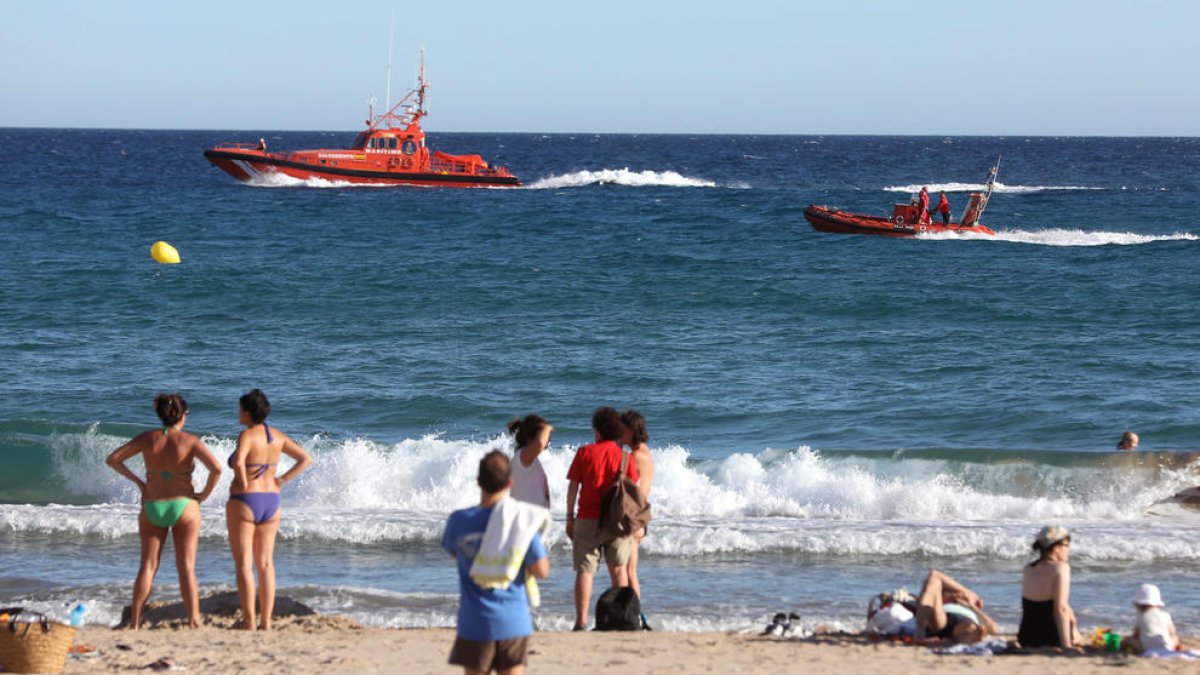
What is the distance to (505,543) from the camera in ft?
16.1

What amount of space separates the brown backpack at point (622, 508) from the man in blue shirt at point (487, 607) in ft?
8.38

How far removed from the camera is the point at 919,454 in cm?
1412

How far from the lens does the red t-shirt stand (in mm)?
7617

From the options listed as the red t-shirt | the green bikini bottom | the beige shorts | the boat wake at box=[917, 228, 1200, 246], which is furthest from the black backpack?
the boat wake at box=[917, 228, 1200, 246]

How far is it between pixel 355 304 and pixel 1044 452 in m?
13.2

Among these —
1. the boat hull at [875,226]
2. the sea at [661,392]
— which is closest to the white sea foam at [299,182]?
the sea at [661,392]

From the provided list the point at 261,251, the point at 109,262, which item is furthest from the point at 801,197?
the point at 109,262

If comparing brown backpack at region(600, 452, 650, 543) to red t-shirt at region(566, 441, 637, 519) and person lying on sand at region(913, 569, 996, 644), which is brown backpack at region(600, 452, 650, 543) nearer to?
red t-shirt at region(566, 441, 637, 519)

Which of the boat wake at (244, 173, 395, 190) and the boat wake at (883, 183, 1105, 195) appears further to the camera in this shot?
the boat wake at (883, 183, 1105, 195)

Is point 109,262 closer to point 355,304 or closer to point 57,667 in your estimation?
point 355,304

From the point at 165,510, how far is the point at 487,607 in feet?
10.6

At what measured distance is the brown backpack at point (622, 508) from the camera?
25.0ft

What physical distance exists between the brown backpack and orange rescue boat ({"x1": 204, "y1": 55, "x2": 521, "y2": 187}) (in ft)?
144

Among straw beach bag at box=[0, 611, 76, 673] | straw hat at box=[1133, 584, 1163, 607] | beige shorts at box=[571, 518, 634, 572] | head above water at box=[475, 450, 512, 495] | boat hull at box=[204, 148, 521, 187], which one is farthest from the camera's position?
boat hull at box=[204, 148, 521, 187]
